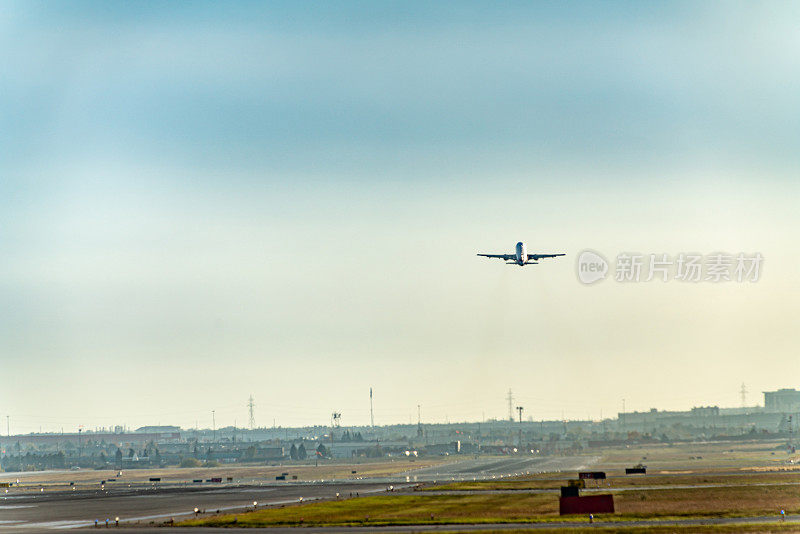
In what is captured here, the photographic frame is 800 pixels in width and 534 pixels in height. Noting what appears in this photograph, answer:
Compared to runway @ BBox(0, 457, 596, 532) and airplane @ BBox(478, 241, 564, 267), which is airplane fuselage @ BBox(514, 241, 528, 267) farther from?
runway @ BBox(0, 457, 596, 532)

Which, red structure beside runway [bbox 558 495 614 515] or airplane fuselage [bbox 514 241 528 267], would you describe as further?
airplane fuselage [bbox 514 241 528 267]

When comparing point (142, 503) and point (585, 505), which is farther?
point (142, 503)

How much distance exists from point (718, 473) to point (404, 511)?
9458 centimetres

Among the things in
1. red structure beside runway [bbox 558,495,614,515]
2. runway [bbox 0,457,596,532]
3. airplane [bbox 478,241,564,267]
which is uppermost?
airplane [bbox 478,241,564,267]

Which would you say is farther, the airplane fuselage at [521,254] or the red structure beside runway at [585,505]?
the airplane fuselage at [521,254]

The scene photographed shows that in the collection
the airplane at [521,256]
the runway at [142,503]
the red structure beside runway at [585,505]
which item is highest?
the airplane at [521,256]

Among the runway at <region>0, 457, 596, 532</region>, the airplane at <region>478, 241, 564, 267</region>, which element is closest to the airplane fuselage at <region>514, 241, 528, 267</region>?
the airplane at <region>478, 241, 564, 267</region>

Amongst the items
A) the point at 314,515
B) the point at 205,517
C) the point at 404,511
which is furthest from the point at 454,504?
the point at 205,517

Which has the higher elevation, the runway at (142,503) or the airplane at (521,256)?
the airplane at (521,256)

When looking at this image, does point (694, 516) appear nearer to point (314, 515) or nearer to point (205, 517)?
point (314, 515)

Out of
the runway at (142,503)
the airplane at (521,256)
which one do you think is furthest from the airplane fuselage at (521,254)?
the runway at (142,503)

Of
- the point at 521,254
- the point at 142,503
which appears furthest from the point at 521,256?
the point at 142,503

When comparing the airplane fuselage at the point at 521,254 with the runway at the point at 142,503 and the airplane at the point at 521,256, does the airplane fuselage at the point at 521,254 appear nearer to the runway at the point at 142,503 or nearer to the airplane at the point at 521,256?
the airplane at the point at 521,256

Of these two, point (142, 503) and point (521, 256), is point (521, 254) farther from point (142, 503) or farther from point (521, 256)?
point (142, 503)
